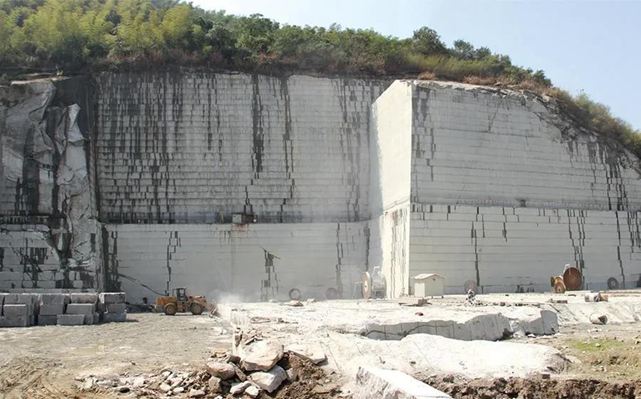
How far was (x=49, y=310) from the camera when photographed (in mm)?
16422

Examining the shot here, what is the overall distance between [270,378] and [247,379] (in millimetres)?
331

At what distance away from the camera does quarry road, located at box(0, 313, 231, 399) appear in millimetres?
8336

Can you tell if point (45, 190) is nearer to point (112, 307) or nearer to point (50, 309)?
point (112, 307)

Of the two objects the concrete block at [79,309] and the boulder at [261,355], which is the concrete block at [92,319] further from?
the boulder at [261,355]

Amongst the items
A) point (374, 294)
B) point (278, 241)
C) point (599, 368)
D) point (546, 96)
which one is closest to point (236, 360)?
point (599, 368)

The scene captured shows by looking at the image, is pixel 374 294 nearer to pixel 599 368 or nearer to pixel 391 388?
pixel 599 368

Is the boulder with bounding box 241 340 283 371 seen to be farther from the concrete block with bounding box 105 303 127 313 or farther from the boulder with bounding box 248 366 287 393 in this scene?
the concrete block with bounding box 105 303 127 313

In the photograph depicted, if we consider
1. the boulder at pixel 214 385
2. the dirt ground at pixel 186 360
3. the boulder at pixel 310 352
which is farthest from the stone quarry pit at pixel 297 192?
the boulder at pixel 214 385

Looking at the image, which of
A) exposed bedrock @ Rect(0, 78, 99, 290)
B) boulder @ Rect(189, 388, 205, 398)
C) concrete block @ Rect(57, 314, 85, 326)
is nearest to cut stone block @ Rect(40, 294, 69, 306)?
concrete block @ Rect(57, 314, 85, 326)

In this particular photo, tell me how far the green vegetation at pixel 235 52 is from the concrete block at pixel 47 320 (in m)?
13.0

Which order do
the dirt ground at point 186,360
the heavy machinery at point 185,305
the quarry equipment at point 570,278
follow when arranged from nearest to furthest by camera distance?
the dirt ground at point 186,360, the heavy machinery at point 185,305, the quarry equipment at point 570,278

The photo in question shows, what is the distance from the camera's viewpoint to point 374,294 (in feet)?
72.7

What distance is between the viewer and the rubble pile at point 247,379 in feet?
24.2

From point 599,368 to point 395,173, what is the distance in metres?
15.2
